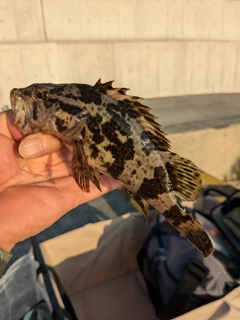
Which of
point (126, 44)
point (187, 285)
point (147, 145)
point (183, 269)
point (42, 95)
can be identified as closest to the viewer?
point (147, 145)

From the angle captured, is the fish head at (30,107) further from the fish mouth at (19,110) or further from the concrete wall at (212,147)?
the concrete wall at (212,147)

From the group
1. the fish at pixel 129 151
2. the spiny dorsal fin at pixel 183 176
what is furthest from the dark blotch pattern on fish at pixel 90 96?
the spiny dorsal fin at pixel 183 176

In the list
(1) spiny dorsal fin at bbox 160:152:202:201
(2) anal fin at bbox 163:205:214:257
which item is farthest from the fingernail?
(2) anal fin at bbox 163:205:214:257

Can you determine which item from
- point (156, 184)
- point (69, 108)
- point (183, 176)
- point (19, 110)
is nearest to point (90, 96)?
point (69, 108)

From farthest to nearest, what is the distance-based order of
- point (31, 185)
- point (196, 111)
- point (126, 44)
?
1. point (126, 44)
2. point (196, 111)
3. point (31, 185)

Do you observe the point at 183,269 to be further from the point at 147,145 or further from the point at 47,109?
the point at 47,109

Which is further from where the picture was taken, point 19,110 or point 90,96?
point 19,110

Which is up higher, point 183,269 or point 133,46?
point 133,46
